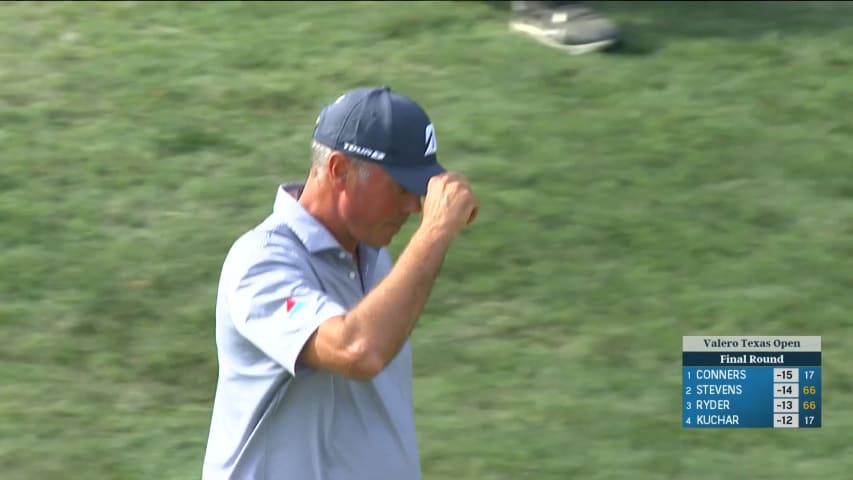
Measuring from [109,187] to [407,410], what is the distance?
13.3 ft

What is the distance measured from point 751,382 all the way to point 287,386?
3148 millimetres

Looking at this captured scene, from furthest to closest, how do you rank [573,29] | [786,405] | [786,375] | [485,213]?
1. [573,29]
2. [485,213]
3. [786,375]
4. [786,405]

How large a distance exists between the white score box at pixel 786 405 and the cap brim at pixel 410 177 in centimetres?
303

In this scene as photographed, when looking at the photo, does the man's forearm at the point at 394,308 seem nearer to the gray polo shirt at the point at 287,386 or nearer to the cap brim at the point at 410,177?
the gray polo shirt at the point at 287,386

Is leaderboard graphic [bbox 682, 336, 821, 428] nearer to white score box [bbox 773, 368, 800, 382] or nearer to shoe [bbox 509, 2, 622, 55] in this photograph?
white score box [bbox 773, 368, 800, 382]

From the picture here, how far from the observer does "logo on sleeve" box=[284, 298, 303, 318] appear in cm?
346

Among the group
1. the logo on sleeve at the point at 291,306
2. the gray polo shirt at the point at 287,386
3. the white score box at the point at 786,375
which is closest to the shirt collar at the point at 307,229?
the gray polo shirt at the point at 287,386

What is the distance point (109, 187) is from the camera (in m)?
7.59

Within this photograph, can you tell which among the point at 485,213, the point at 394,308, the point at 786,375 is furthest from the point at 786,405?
the point at 394,308

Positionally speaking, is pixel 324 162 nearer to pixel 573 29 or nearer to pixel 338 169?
pixel 338 169

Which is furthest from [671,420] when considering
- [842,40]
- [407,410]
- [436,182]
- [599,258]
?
[842,40]

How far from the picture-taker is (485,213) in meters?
7.34

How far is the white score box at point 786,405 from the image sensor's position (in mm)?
6156

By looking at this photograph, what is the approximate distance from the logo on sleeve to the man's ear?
36 centimetres
